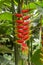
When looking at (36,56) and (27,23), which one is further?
(36,56)

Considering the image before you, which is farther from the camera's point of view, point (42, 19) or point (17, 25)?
point (42, 19)

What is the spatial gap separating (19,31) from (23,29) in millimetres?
12

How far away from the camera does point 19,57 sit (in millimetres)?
735

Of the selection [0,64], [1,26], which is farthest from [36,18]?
[0,64]

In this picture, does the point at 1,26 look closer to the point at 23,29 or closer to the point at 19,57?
the point at 19,57

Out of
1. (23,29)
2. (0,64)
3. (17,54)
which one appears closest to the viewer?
(23,29)

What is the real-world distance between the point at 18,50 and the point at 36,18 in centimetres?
13

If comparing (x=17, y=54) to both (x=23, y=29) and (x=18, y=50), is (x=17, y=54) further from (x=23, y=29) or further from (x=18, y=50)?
(x=23, y=29)

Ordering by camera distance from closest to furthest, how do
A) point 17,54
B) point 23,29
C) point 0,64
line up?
point 23,29 < point 17,54 < point 0,64

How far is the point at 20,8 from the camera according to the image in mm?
624

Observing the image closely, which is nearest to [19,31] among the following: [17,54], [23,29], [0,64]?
[23,29]

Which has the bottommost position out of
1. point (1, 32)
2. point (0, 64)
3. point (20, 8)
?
point (0, 64)

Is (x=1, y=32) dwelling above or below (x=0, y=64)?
above

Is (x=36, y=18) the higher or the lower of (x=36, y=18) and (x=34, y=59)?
the higher
